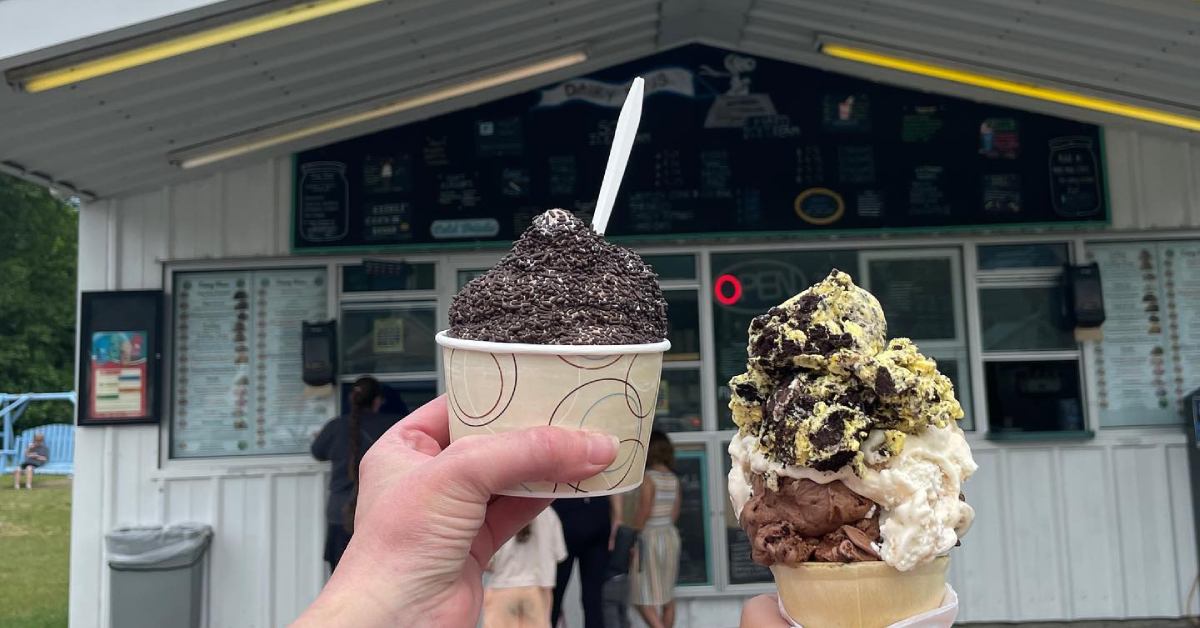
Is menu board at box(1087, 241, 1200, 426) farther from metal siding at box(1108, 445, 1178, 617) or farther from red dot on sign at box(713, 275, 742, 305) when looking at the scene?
red dot on sign at box(713, 275, 742, 305)

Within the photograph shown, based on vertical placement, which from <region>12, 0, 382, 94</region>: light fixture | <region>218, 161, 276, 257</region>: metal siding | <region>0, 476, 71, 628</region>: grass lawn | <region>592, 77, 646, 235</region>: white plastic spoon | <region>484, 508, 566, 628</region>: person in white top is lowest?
<region>0, 476, 71, 628</region>: grass lawn

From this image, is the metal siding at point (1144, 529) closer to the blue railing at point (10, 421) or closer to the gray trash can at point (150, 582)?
the gray trash can at point (150, 582)

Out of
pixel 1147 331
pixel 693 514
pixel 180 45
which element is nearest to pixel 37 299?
pixel 180 45

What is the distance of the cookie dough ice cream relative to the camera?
1760mm

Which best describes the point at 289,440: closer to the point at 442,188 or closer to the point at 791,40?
the point at 442,188

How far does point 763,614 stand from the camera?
211 centimetres

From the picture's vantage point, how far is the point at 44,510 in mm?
14102

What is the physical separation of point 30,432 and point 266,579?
16.6 meters

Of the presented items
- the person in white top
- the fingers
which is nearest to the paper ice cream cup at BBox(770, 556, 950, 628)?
the fingers

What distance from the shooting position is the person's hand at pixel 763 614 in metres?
2.04

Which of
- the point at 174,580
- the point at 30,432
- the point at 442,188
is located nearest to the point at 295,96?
the point at 442,188

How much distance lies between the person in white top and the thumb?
3.06 metres

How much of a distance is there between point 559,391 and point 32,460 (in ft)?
62.8

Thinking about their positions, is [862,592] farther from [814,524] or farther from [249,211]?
[249,211]
